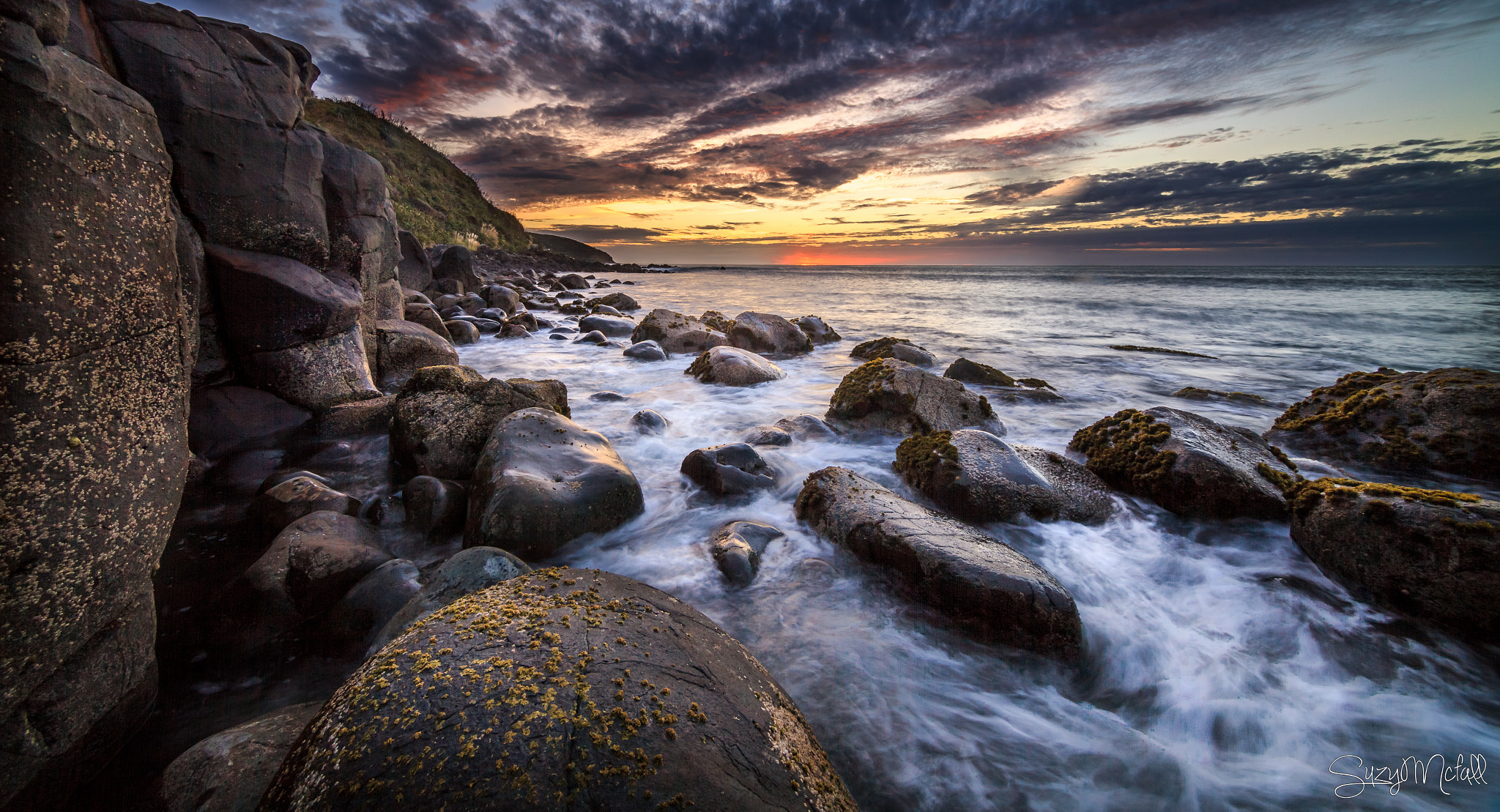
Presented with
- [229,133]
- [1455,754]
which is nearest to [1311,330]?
[1455,754]

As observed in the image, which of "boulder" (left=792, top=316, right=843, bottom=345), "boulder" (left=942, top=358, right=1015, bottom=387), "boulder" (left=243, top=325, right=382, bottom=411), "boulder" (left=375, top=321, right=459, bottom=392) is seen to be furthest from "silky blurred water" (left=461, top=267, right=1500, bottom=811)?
"boulder" (left=792, top=316, right=843, bottom=345)

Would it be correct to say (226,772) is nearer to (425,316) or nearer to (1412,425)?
(1412,425)

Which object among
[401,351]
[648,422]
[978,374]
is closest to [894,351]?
[978,374]

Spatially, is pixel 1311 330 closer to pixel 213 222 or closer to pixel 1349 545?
pixel 1349 545

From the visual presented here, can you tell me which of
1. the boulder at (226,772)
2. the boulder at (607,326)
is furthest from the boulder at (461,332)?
the boulder at (226,772)

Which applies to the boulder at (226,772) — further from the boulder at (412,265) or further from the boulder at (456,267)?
the boulder at (456,267)

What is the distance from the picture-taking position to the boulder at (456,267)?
729 inches

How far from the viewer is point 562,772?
144 cm

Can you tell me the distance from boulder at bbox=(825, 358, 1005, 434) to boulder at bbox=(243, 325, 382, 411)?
5342mm

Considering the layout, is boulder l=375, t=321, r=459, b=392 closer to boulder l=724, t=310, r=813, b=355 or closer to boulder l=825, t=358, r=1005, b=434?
boulder l=825, t=358, r=1005, b=434

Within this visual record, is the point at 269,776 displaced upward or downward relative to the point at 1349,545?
upward

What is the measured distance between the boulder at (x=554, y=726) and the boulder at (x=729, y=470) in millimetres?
2881

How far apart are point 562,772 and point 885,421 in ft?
17.9

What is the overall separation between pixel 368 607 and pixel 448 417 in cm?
223
